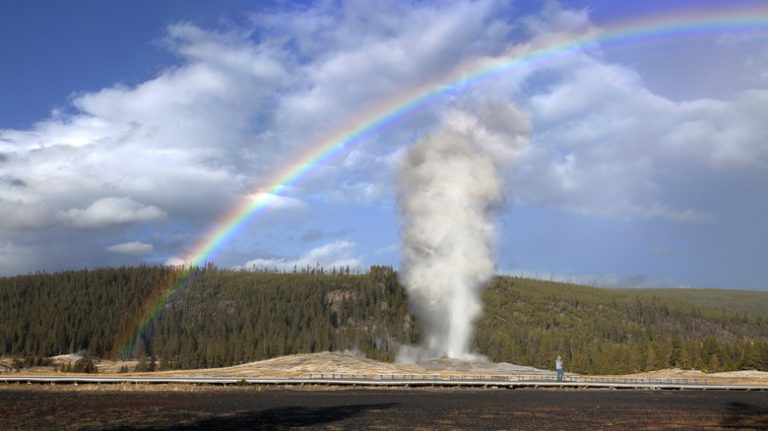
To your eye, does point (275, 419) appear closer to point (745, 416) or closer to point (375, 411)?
point (375, 411)

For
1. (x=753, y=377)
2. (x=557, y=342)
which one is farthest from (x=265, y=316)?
(x=753, y=377)

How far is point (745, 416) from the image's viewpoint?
39438mm

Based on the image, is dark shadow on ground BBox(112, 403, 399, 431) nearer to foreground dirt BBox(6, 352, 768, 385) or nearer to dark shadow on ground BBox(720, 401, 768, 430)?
dark shadow on ground BBox(720, 401, 768, 430)

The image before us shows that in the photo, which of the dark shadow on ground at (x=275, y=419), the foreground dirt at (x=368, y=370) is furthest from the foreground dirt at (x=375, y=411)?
the foreground dirt at (x=368, y=370)

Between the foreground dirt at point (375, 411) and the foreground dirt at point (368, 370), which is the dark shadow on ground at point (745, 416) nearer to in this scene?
the foreground dirt at point (375, 411)

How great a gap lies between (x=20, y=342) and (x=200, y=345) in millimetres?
46808

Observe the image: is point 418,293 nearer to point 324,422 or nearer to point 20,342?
point 324,422

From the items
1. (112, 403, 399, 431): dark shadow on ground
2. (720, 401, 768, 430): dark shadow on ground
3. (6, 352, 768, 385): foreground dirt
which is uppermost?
(6, 352, 768, 385): foreground dirt

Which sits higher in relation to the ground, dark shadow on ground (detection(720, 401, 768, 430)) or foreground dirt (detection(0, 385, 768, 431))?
foreground dirt (detection(0, 385, 768, 431))

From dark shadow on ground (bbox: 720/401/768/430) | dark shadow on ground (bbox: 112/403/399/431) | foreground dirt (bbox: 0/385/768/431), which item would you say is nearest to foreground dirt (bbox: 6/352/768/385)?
foreground dirt (bbox: 0/385/768/431)

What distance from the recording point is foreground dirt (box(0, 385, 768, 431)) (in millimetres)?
33969

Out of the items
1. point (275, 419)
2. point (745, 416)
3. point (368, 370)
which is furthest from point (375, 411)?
point (368, 370)

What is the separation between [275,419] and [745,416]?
25045 millimetres

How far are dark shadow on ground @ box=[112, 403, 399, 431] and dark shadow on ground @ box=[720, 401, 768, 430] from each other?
18.9m
